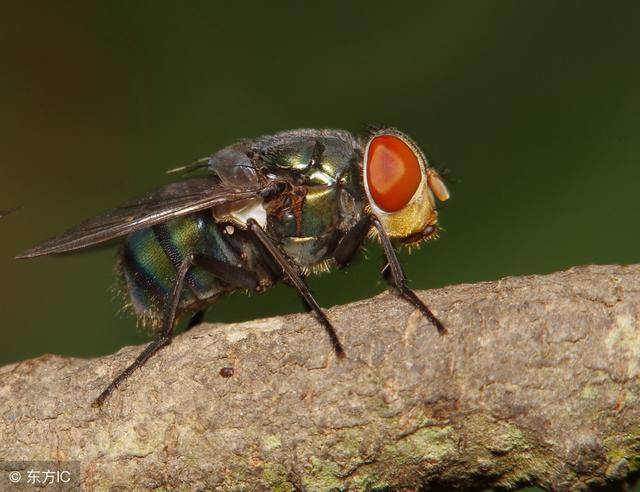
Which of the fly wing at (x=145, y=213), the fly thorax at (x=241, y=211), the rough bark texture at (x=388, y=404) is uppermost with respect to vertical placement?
the fly wing at (x=145, y=213)

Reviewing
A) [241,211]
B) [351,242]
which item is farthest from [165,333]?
[351,242]

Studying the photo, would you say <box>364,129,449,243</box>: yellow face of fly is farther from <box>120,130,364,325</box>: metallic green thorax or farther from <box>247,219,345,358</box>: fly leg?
<box>247,219,345,358</box>: fly leg

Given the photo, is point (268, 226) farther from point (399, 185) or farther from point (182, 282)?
point (399, 185)

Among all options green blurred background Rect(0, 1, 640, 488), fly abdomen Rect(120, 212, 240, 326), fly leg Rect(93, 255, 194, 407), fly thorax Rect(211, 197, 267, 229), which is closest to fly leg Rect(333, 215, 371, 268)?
fly thorax Rect(211, 197, 267, 229)

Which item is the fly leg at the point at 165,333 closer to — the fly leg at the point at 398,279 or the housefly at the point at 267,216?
the housefly at the point at 267,216

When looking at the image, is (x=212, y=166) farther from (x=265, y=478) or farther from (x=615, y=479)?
(x=615, y=479)

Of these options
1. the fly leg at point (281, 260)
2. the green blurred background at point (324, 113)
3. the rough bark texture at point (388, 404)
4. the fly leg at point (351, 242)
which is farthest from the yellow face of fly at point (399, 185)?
the rough bark texture at point (388, 404)
